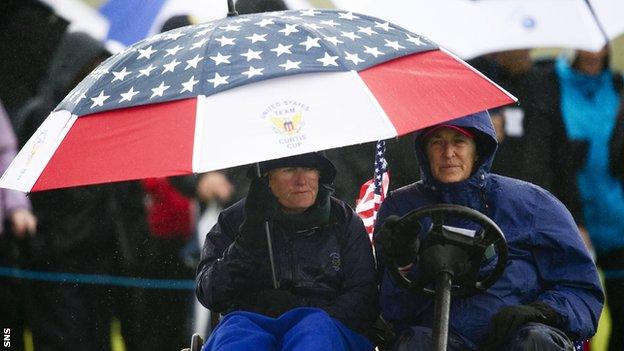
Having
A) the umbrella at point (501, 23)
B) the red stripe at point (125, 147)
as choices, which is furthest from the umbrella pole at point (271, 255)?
the umbrella at point (501, 23)

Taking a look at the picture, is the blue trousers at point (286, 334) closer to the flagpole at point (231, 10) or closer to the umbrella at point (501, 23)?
the flagpole at point (231, 10)

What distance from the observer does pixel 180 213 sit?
662 cm

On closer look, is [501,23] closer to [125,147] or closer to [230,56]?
[230,56]

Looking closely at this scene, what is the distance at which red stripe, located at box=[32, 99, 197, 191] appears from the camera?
3.38 m

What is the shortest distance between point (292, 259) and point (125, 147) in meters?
1.01

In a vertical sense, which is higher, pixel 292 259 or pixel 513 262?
pixel 513 262

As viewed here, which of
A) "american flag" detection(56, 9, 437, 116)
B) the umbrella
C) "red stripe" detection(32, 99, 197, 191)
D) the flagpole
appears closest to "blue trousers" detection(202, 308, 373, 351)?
"red stripe" detection(32, 99, 197, 191)

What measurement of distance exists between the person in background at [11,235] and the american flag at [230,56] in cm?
271

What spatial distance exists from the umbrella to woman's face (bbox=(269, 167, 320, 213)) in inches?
62.9

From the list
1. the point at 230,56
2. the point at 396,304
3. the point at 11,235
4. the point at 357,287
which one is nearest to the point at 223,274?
the point at 357,287

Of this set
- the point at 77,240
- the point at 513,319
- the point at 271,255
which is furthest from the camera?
the point at 77,240

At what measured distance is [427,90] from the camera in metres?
3.66

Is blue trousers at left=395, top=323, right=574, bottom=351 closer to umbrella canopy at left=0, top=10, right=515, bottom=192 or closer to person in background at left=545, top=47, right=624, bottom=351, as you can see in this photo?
umbrella canopy at left=0, top=10, right=515, bottom=192

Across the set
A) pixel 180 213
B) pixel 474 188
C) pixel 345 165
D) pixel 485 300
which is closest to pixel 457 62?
pixel 474 188
